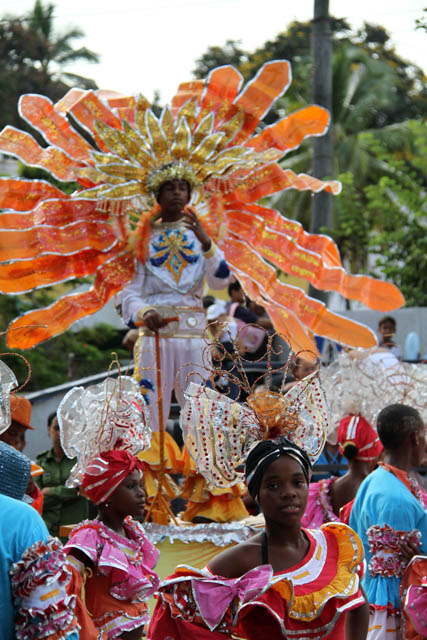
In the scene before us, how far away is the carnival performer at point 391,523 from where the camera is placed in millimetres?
4109

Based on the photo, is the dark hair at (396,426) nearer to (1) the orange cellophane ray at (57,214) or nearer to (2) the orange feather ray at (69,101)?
(1) the orange cellophane ray at (57,214)

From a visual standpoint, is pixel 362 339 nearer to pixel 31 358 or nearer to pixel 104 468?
pixel 104 468

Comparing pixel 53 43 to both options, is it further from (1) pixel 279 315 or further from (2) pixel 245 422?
(2) pixel 245 422

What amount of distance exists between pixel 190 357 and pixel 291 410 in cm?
274

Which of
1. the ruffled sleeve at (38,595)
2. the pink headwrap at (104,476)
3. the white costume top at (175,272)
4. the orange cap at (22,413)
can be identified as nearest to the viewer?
the ruffled sleeve at (38,595)

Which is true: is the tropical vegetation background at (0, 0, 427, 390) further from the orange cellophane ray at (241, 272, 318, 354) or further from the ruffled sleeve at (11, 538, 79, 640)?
the ruffled sleeve at (11, 538, 79, 640)

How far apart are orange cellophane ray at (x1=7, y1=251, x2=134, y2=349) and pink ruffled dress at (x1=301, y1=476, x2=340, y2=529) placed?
2.07m

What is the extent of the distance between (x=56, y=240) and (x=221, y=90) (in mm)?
1595

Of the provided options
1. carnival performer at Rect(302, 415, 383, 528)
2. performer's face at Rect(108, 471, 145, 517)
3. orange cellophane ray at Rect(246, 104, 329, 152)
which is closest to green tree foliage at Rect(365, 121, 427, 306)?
orange cellophane ray at Rect(246, 104, 329, 152)

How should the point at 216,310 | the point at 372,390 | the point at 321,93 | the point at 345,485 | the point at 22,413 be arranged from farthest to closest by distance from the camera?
the point at 321,93, the point at 216,310, the point at 372,390, the point at 345,485, the point at 22,413

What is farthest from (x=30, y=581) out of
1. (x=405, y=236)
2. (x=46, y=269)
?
(x=405, y=236)

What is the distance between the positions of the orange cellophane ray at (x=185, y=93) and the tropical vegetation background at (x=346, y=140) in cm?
626

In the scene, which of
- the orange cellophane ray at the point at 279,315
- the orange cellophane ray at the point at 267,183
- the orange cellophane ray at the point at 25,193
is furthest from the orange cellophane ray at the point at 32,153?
the orange cellophane ray at the point at 279,315

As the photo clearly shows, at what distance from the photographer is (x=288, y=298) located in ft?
22.9
